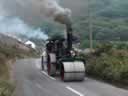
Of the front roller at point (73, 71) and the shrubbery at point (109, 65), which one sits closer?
the shrubbery at point (109, 65)

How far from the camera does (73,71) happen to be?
687 inches

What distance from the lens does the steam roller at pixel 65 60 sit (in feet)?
57.5

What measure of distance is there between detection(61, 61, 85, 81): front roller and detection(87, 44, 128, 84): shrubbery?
1247 millimetres

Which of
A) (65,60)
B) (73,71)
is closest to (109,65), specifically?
(73,71)

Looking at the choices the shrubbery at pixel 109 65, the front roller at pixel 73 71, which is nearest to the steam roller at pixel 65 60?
the front roller at pixel 73 71

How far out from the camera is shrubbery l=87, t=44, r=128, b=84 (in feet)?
51.8

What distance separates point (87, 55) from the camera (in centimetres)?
2292

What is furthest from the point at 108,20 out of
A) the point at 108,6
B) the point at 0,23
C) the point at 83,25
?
the point at 0,23

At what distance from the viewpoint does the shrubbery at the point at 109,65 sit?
51.8 feet

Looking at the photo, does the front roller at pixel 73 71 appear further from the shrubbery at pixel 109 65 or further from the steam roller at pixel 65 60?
the shrubbery at pixel 109 65

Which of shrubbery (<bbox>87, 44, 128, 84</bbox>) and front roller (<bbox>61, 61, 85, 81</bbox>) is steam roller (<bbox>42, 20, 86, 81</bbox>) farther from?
shrubbery (<bbox>87, 44, 128, 84</bbox>)

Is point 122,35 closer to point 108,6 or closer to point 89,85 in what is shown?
point 108,6

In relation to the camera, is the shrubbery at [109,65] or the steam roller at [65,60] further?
the steam roller at [65,60]

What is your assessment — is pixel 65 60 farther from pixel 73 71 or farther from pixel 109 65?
pixel 109 65
